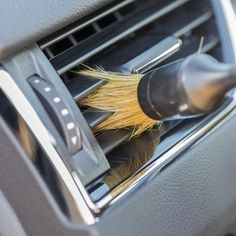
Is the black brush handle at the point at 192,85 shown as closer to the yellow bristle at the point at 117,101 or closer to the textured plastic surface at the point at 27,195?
the yellow bristle at the point at 117,101

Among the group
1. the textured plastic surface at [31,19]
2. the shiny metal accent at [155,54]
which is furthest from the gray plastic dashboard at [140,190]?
the shiny metal accent at [155,54]

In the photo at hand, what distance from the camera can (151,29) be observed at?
929 mm

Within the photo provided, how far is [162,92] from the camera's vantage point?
0.68 meters

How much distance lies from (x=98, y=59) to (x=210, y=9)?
0.22 metres

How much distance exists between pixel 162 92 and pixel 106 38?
7.0 inches

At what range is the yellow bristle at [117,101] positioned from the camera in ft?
2.56

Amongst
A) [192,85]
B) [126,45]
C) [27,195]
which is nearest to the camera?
[192,85]

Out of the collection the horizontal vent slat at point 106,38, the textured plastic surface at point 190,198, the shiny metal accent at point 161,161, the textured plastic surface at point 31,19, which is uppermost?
the textured plastic surface at point 31,19

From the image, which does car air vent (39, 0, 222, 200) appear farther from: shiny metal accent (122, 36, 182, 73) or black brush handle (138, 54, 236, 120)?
black brush handle (138, 54, 236, 120)

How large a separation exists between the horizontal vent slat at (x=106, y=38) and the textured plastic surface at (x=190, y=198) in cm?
20

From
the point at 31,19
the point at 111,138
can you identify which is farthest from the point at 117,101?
the point at 31,19

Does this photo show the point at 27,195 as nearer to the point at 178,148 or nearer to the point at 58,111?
the point at 58,111

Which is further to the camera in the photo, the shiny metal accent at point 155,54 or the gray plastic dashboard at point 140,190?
the shiny metal accent at point 155,54

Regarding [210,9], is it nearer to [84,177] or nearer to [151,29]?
[151,29]
